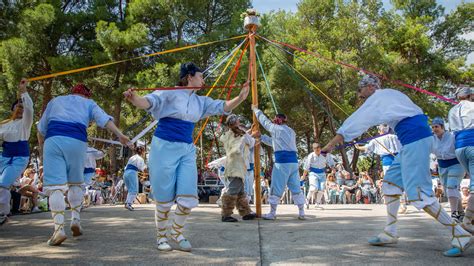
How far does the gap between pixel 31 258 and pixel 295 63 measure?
68.6 ft

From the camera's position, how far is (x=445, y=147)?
671cm

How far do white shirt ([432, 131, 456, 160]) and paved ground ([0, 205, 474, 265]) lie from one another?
1100 mm

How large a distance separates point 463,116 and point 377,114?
1.77 m

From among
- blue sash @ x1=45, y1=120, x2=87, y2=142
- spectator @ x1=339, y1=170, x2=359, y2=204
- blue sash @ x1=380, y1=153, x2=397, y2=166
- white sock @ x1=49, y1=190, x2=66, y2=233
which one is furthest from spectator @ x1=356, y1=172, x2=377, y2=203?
white sock @ x1=49, y1=190, x2=66, y2=233

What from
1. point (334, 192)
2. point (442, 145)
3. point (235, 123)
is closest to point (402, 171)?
point (442, 145)

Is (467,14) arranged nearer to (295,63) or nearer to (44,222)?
(295,63)

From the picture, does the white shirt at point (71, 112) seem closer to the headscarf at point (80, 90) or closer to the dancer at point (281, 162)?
the headscarf at point (80, 90)

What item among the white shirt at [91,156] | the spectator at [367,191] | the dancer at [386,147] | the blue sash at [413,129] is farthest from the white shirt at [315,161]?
the blue sash at [413,129]

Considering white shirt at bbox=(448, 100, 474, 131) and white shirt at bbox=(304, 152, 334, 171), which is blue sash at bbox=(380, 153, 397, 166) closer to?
white shirt at bbox=(304, 152, 334, 171)

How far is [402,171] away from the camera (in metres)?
4.46

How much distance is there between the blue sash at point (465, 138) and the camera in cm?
534

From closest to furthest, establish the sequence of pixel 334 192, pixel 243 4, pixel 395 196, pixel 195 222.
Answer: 1. pixel 395 196
2. pixel 195 222
3. pixel 334 192
4. pixel 243 4

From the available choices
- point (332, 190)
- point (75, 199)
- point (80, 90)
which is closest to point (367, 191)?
point (332, 190)

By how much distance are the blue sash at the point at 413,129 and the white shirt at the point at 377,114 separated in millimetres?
53
